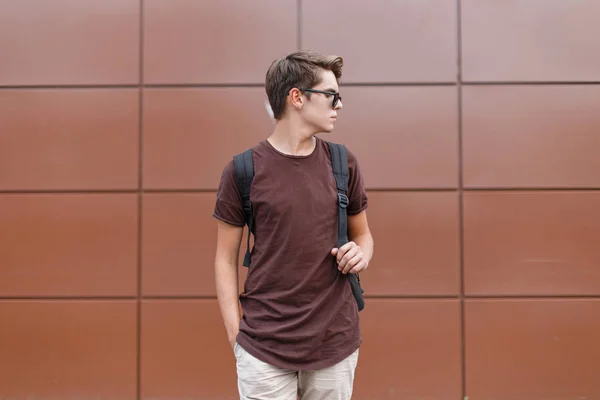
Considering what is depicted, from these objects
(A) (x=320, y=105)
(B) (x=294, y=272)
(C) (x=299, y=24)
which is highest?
(C) (x=299, y=24)

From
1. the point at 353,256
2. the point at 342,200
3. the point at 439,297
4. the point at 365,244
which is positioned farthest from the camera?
the point at 439,297

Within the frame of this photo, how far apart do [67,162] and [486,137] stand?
293 centimetres

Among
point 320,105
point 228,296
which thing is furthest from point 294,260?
point 320,105

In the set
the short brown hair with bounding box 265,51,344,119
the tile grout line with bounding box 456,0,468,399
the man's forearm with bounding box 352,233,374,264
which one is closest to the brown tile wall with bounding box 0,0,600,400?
the tile grout line with bounding box 456,0,468,399

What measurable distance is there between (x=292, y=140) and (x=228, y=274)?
537mm

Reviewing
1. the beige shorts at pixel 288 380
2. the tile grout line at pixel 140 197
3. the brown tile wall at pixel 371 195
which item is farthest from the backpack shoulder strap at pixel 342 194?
the tile grout line at pixel 140 197

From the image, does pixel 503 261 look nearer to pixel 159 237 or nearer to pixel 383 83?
pixel 383 83

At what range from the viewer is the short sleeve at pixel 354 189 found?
1963mm

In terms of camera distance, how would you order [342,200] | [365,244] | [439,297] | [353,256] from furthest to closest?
[439,297] → [365,244] → [342,200] → [353,256]

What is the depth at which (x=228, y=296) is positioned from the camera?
1.92 m

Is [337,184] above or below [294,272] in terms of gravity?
above

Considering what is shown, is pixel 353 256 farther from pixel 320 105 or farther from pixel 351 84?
pixel 351 84

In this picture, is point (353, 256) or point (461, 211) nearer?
point (353, 256)

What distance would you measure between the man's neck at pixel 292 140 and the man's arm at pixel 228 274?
33cm
